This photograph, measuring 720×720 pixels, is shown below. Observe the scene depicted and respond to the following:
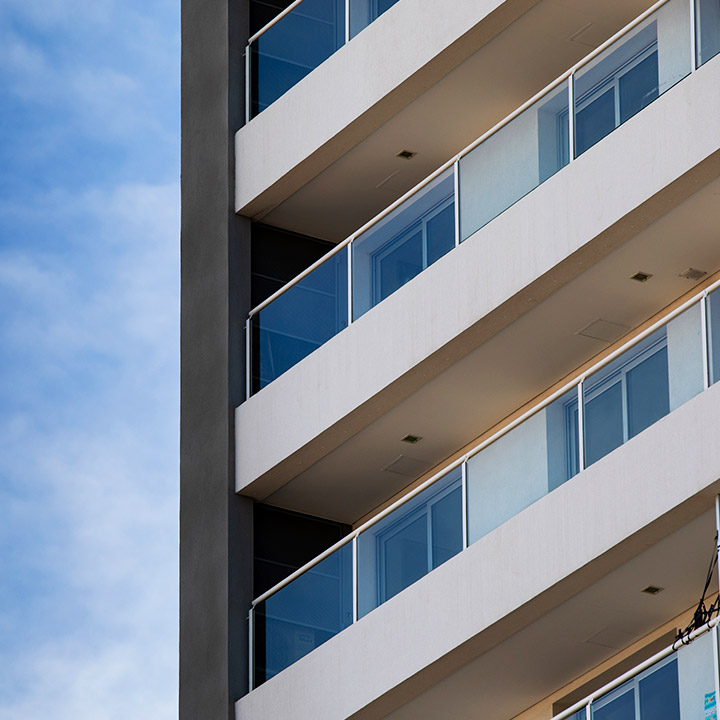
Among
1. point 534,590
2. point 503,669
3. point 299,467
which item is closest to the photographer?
point 534,590

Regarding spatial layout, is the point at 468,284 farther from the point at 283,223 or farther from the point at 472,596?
the point at 283,223

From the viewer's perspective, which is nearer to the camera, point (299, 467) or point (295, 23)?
point (299, 467)

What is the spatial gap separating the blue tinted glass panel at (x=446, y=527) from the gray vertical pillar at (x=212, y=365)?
2.86 m

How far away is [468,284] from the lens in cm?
1958

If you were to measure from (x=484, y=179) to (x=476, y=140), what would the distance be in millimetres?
1240

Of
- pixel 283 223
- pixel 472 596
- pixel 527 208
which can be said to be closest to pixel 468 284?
pixel 527 208

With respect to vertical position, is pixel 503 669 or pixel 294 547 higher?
pixel 294 547

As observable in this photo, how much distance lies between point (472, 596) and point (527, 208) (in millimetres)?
3258

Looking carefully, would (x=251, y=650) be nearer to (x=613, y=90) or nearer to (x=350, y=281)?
(x=350, y=281)

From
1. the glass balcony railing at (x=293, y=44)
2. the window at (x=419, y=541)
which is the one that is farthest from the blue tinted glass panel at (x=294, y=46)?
the window at (x=419, y=541)

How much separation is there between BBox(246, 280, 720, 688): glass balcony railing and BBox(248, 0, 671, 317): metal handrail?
243 cm

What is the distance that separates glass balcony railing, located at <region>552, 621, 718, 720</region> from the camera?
15.9 m

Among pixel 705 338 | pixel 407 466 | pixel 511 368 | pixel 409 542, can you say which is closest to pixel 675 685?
pixel 705 338

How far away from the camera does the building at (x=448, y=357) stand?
57.6 ft
